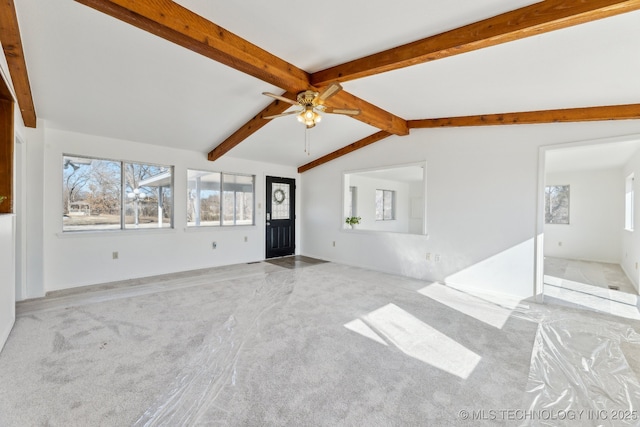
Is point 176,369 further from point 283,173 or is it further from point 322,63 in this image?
point 283,173

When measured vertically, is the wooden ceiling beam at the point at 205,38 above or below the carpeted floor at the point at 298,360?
above

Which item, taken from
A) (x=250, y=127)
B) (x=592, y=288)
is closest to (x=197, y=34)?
(x=250, y=127)

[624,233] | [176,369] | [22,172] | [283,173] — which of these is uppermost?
[283,173]

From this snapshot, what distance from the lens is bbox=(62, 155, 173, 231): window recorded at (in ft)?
14.4

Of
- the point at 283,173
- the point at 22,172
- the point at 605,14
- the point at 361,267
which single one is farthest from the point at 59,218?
the point at 605,14

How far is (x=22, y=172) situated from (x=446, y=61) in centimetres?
519

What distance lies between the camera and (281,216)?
7.05m

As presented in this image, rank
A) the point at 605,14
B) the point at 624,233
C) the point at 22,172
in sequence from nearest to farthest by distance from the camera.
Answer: the point at 605,14 → the point at 22,172 → the point at 624,233

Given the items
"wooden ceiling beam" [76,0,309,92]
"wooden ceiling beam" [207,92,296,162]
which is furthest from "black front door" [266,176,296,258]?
"wooden ceiling beam" [76,0,309,92]

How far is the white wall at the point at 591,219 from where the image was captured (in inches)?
246

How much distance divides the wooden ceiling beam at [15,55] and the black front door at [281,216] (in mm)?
4145

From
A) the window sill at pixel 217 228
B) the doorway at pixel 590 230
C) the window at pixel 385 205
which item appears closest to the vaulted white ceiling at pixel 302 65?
the doorway at pixel 590 230

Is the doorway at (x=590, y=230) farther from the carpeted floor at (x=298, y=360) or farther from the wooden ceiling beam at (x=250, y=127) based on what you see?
the wooden ceiling beam at (x=250, y=127)

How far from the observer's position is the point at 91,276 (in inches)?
174
